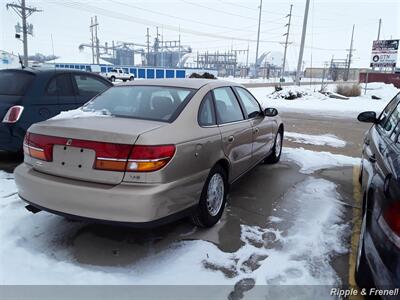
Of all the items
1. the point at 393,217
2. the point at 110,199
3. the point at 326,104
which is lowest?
the point at 326,104

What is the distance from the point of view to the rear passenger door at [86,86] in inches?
248

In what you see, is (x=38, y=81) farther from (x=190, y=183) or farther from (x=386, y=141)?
(x=386, y=141)

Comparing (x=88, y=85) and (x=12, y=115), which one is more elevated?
(x=88, y=85)

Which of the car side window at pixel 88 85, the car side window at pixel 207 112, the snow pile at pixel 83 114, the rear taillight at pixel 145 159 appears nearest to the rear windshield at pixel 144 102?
the snow pile at pixel 83 114

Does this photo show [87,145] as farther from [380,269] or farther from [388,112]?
[388,112]

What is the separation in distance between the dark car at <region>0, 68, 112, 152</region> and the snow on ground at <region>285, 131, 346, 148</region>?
5.23m

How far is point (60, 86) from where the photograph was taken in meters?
5.98

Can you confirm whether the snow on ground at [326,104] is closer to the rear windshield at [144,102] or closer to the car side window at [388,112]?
the car side window at [388,112]

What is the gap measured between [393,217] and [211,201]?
6.53 feet

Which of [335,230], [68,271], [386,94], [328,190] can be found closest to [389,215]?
[335,230]

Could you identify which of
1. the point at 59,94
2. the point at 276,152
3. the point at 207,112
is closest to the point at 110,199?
the point at 207,112

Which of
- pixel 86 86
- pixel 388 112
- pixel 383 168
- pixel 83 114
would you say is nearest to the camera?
pixel 383 168

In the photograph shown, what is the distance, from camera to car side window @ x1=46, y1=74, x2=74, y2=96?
5793 millimetres

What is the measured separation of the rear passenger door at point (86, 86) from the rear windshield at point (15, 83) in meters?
0.83
